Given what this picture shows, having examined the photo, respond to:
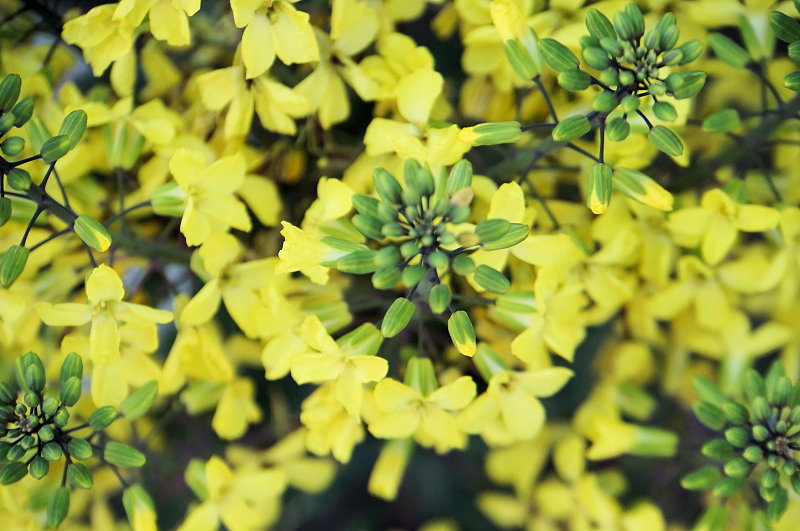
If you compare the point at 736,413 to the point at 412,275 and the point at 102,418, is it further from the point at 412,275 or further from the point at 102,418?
the point at 102,418

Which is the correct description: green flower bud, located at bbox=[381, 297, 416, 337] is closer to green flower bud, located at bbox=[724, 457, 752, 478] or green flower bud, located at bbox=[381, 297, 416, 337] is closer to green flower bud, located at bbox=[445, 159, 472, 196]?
green flower bud, located at bbox=[445, 159, 472, 196]

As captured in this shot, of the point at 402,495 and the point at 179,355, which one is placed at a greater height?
the point at 179,355

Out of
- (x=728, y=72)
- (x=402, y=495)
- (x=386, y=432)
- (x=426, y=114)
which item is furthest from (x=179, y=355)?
(x=728, y=72)

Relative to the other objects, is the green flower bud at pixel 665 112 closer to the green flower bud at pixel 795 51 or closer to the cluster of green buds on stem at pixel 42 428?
the green flower bud at pixel 795 51

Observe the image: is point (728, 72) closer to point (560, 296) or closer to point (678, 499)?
point (560, 296)

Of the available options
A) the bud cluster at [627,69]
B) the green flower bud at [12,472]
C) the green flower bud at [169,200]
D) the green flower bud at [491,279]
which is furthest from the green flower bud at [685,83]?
the green flower bud at [12,472]

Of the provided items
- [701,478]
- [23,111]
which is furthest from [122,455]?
[701,478]
